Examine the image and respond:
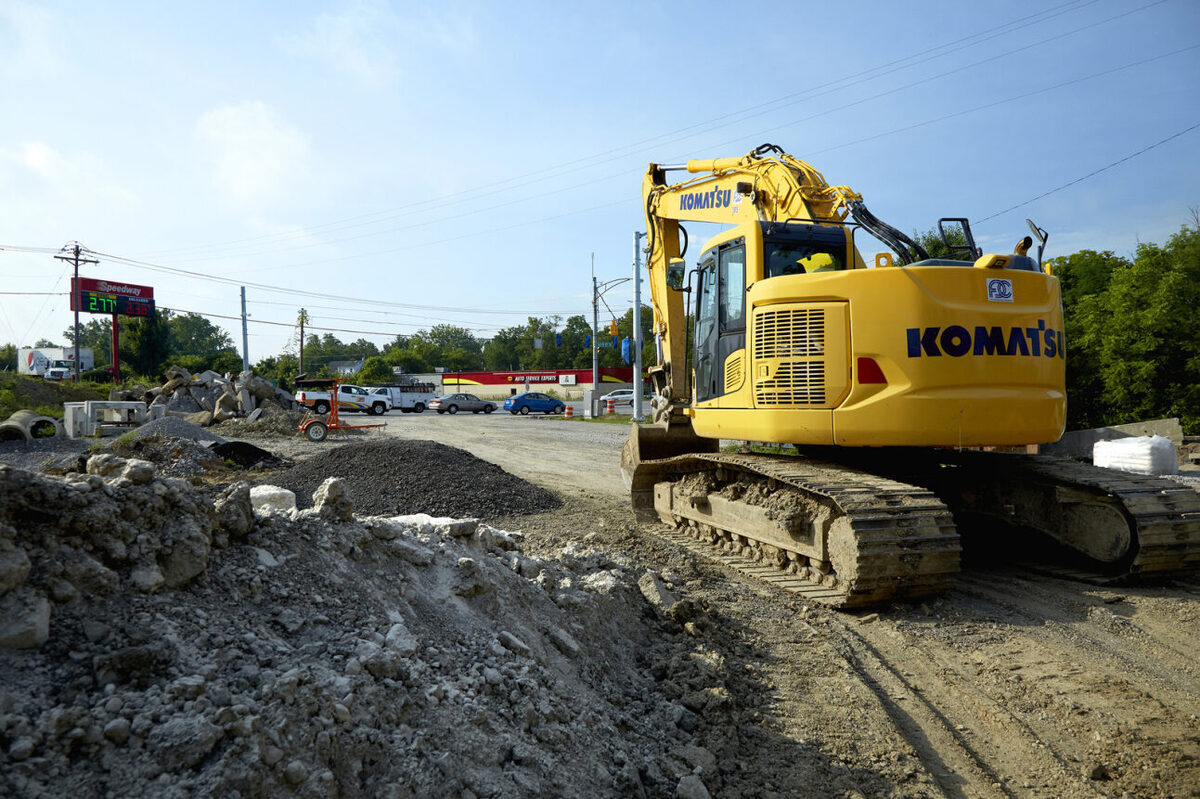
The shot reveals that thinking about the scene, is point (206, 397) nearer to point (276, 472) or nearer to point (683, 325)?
point (276, 472)

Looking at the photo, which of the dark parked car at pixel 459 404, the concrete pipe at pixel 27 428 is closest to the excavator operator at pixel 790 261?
the concrete pipe at pixel 27 428

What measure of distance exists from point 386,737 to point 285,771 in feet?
1.33

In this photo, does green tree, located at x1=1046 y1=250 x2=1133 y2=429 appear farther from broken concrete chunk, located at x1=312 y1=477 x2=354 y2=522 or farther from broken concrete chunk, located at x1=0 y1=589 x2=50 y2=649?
broken concrete chunk, located at x1=0 y1=589 x2=50 y2=649

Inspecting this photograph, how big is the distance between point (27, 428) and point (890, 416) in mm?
19476

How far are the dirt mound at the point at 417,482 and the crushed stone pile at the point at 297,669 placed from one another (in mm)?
5622

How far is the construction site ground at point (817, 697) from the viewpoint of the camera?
3.03m

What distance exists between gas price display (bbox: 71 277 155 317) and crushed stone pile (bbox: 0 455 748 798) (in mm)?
54010

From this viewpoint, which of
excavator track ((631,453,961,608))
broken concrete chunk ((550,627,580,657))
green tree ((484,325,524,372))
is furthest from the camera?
green tree ((484,325,524,372))

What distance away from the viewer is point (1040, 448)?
17.2m

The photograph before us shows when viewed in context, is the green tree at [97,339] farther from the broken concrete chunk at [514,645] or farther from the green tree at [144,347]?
the broken concrete chunk at [514,645]

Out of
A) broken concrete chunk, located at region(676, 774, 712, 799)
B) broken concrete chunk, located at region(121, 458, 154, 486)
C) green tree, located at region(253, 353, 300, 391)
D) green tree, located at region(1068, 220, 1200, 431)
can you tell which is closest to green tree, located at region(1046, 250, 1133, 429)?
green tree, located at region(1068, 220, 1200, 431)

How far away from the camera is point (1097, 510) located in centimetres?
627

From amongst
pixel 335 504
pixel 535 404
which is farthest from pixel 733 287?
pixel 535 404

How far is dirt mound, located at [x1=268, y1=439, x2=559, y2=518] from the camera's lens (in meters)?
10.3
